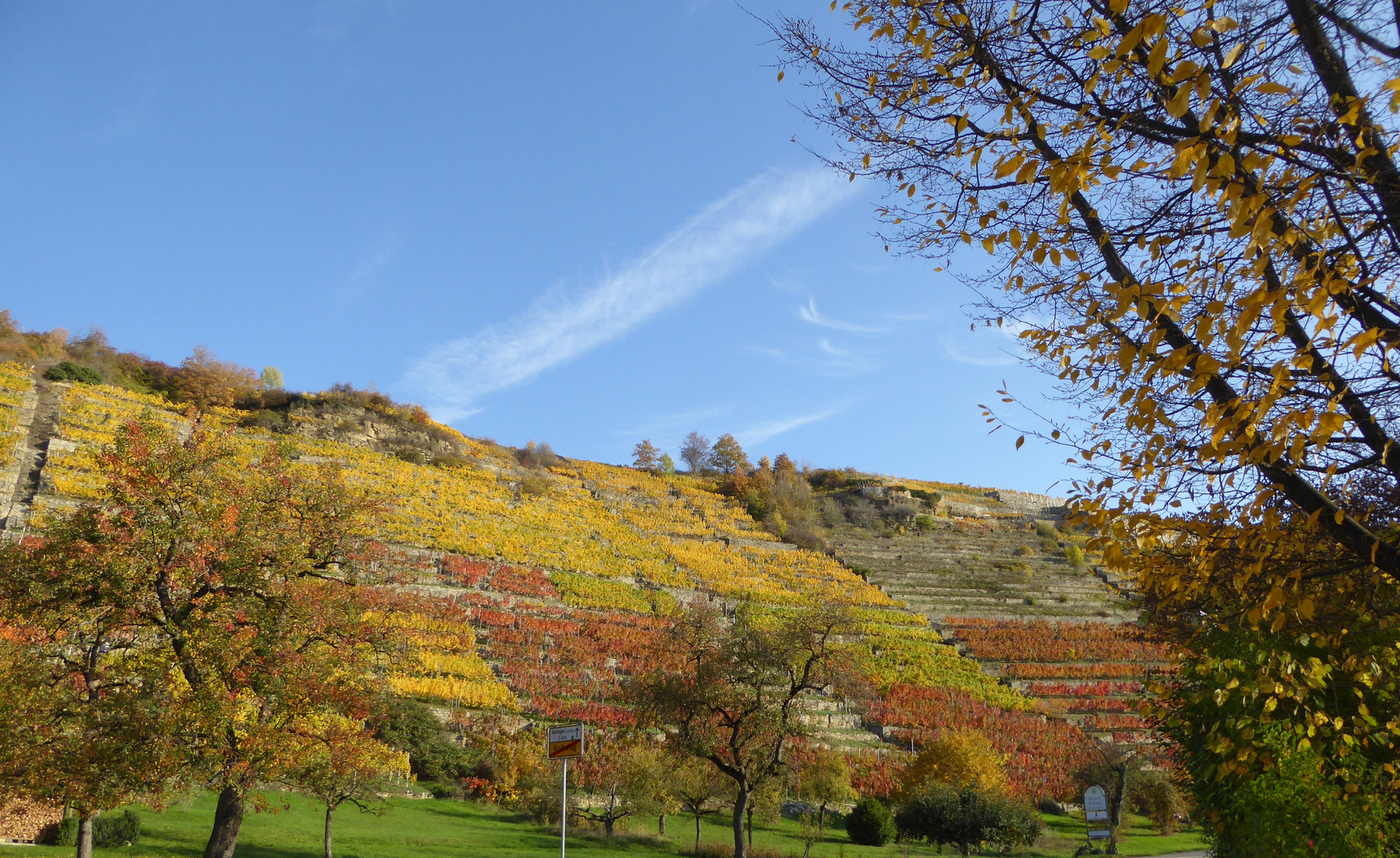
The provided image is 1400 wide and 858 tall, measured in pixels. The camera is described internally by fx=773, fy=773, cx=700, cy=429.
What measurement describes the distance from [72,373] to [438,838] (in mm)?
51106

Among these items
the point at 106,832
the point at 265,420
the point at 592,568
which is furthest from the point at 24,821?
the point at 265,420

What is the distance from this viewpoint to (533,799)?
68.7ft

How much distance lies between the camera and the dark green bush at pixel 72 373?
1981 inches

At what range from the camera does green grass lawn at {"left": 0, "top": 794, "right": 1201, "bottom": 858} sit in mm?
14938

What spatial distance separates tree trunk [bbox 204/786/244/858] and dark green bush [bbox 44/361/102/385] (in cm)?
5243

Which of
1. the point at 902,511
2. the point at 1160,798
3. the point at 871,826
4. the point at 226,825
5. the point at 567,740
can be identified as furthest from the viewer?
the point at 902,511

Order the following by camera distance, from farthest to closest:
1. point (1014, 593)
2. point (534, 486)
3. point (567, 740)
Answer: point (534, 486)
point (1014, 593)
point (567, 740)

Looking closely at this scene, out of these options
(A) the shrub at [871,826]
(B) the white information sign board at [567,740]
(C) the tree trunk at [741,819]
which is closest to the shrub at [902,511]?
(A) the shrub at [871,826]

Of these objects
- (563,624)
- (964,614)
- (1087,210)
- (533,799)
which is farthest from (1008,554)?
(1087,210)

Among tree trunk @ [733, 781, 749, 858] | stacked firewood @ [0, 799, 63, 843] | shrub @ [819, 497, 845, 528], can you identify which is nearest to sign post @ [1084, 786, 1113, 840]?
tree trunk @ [733, 781, 749, 858]

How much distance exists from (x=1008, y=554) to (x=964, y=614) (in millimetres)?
16967

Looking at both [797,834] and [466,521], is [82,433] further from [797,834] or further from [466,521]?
[797,834]

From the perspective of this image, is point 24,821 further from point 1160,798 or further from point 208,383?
point 208,383

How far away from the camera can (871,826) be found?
69.1 ft
